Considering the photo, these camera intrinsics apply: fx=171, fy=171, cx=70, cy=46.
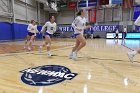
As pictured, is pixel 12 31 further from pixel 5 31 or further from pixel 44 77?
pixel 44 77

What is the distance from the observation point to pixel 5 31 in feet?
51.2

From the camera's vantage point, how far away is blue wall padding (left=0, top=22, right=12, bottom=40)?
594 inches

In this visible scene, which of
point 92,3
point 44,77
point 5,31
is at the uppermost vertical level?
point 92,3

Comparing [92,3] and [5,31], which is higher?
[92,3]

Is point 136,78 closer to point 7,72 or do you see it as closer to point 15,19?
point 7,72

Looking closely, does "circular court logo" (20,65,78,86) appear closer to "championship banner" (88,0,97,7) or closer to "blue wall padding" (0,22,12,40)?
"blue wall padding" (0,22,12,40)

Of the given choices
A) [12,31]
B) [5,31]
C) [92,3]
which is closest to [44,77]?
[5,31]

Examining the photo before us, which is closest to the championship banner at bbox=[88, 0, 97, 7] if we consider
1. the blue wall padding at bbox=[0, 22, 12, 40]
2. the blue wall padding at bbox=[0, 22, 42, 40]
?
the blue wall padding at bbox=[0, 22, 42, 40]

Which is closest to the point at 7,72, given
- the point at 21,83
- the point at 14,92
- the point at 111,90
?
the point at 21,83

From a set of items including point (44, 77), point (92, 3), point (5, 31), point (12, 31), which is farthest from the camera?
point (92, 3)

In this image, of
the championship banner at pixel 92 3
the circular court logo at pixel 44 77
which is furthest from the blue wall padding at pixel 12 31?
the circular court logo at pixel 44 77

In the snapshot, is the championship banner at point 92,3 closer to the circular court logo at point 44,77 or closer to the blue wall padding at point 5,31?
the blue wall padding at point 5,31

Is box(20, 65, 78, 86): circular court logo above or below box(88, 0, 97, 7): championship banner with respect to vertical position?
below

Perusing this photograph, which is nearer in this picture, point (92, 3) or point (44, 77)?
point (44, 77)
